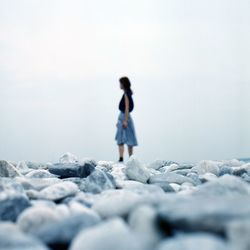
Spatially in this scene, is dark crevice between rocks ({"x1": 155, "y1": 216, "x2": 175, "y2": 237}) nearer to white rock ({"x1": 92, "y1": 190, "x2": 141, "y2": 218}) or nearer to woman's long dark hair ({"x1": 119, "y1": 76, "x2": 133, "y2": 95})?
white rock ({"x1": 92, "y1": 190, "x2": 141, "y2": 218})

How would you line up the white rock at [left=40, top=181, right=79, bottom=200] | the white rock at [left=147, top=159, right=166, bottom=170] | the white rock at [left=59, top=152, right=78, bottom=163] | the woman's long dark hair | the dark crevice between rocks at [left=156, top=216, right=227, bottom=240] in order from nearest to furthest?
the dark crevice between rocks at [left=156, top=216, right=227, bottom=240]
the white rock at [left=40, top=181, right=79, bottom=200]
the white rock at [left=147, top=159, right=166, bottom=170]
the white rock at [left=59, top=152, right=78, bottom=163]
the woman's long dark hair

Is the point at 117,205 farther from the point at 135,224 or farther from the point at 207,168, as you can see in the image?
the point at 207,168

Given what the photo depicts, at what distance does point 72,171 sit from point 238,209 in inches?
115

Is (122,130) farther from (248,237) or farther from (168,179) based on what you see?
(248,237)

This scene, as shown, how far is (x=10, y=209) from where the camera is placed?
2.27 metres

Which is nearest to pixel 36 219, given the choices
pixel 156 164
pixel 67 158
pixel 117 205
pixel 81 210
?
pixel 81 210

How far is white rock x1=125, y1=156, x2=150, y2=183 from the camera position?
162 inches

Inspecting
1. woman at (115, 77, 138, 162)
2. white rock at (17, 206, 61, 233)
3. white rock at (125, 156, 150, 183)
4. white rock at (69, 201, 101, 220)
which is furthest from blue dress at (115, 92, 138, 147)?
white rock at (17, 206, 61, 233)

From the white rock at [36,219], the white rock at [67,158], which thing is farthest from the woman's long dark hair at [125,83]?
the white rock at [36,219]

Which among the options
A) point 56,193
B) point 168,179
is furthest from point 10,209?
point 168,179

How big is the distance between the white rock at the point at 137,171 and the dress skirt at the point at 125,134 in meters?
4.03

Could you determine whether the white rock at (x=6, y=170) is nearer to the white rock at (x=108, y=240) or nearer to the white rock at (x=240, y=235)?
the white rock at (x=108, y=240)

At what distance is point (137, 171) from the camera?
13.7ft

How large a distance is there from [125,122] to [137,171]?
412 cm
